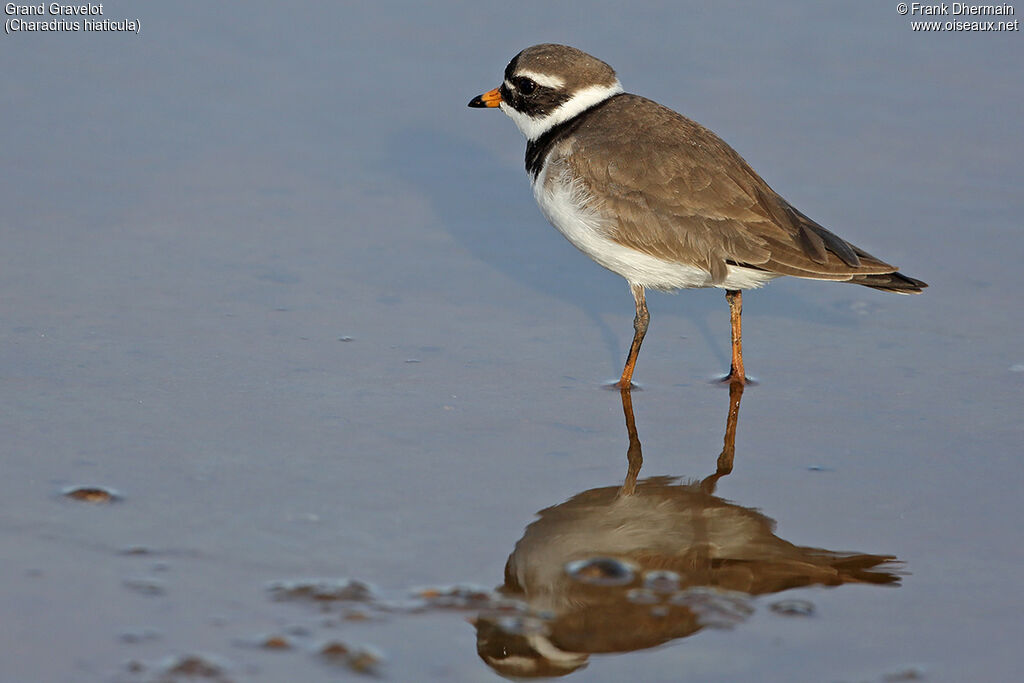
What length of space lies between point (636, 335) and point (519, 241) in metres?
1.82

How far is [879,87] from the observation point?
435 inches

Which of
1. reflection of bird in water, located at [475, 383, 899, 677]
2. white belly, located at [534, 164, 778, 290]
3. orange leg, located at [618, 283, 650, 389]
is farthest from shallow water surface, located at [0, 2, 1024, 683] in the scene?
white belly, located at [534, 164, 778, 290]

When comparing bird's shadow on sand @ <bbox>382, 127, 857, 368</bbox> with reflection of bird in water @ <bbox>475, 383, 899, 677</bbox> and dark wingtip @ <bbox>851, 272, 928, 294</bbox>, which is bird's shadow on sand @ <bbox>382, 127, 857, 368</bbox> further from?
reflection of bird in water @ <bbox>475, 383, 899, 677</bbox>

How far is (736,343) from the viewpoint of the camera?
24.8 feet

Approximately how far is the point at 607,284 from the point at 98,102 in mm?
4594

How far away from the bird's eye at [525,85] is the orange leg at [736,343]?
181 cm

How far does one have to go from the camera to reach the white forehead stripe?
8.15 m

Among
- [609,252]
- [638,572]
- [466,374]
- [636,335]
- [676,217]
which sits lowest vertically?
[638,572]

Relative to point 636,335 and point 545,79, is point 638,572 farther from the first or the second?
point 545,79

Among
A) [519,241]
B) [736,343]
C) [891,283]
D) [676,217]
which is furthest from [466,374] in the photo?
[891,283]

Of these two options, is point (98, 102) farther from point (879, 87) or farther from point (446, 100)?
point (879, 87)

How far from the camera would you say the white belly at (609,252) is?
24.3ft

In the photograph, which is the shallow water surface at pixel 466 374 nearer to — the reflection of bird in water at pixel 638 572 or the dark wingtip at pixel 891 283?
the reflection of bird in water at pixel 638 572

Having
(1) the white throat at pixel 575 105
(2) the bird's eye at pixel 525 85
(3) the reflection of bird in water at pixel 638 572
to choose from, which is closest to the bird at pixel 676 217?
(1) the white throat at pixel 575 105
